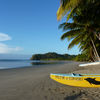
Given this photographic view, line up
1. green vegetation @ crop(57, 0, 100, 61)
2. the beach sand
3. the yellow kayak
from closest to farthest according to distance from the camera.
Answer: the beach sand
the yellow kayak
green vegetation @ crop(57, 0, 100, 61)

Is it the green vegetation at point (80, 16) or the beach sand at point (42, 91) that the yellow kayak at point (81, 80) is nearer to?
the beach sand at point (42, 91)

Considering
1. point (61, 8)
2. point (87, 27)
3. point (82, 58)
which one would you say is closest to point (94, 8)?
point (87, 27)

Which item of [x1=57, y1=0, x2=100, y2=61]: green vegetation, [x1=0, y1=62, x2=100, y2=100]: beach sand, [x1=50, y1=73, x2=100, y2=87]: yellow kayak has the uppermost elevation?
[x1=57, y1=0, x2=100, y2=61]: green vegetation

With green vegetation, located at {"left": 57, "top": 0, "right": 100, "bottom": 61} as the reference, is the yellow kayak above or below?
below

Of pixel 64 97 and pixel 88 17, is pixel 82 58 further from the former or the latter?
pixel 64 97

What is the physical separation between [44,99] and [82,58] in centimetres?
3912

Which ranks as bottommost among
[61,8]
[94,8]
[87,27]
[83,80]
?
[83,80]

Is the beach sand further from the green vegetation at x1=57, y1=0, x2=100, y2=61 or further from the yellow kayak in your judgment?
the green vegetation at x1=57, y1=0, x2=100, y2=61

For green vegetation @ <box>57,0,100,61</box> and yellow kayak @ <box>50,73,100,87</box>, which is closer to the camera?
yellow kayak @ <box>50,73,100,87</box>

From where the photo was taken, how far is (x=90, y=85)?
10.6 ft

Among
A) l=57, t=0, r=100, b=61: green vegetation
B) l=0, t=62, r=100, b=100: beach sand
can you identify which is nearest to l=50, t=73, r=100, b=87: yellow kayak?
l=0, t=62, r=100, b=100: beach sand

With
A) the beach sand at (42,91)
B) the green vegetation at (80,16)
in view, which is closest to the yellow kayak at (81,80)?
the beach sand at (42,91)

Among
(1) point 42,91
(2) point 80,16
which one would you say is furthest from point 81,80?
(2) point 80,16

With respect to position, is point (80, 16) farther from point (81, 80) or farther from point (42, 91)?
point (42, 91)
